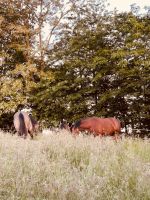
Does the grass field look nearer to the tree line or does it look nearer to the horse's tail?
the horse's tail

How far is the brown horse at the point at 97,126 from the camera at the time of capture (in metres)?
14.9

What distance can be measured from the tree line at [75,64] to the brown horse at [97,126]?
605 centimetres

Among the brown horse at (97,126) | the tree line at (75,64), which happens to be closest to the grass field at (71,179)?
the brown horse at (97,126)

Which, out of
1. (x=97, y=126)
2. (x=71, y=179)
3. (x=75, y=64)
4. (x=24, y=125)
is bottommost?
(x=71, y=179)

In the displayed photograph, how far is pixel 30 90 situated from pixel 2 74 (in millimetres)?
2536

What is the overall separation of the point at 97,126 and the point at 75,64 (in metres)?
9.30

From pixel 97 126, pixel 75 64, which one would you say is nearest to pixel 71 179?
pixel 97 126

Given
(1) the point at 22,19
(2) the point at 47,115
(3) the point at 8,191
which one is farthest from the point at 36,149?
(1) the point at 22,19

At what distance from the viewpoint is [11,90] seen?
25.5 meters

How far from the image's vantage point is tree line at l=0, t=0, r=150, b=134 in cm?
2228

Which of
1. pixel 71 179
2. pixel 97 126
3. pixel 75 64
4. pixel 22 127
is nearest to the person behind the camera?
pixel 71 179

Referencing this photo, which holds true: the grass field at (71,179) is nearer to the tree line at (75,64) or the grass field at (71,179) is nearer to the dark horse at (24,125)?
the dark horse at (24,125)

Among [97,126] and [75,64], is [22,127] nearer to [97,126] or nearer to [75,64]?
[97,126]

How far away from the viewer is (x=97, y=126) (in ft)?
50.1
